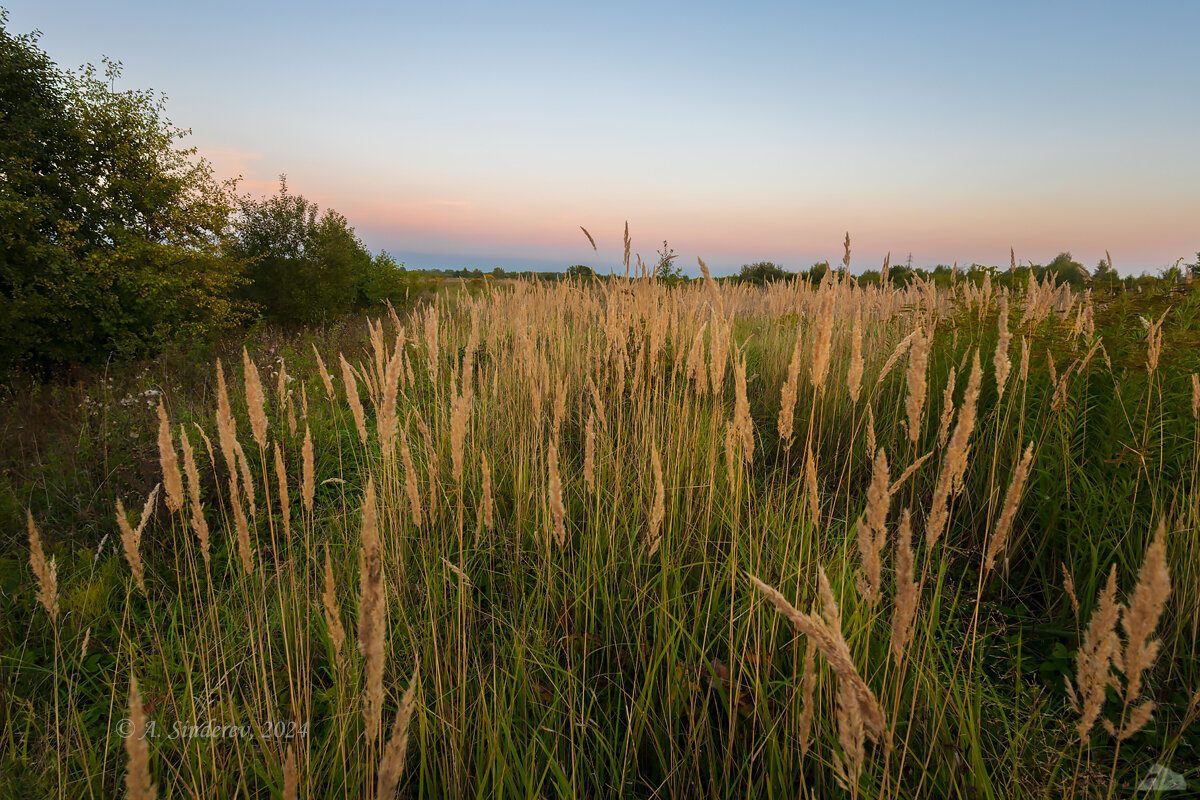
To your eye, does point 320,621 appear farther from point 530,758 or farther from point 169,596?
point 169,596

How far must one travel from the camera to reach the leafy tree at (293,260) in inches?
880

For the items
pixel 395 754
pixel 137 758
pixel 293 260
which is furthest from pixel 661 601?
pixel 293 260

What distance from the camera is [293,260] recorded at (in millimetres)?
22734

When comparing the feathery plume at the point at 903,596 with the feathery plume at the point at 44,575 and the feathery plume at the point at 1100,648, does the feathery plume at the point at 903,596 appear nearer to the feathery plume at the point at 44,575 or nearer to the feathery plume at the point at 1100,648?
the feathery plume at the point at 1100,648

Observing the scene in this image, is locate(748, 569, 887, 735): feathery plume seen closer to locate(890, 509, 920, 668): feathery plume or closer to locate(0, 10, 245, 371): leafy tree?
locate(890, 509, 920, 668): feathery plume

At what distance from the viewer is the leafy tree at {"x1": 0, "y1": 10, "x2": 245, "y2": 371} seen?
13398mm

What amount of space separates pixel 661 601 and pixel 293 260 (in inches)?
1035

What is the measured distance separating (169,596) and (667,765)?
260 centimetres

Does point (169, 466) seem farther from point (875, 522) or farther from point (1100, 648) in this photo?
point (1100, 648)

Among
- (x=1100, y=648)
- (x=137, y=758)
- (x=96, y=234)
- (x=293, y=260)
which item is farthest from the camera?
(x=293, y=260)

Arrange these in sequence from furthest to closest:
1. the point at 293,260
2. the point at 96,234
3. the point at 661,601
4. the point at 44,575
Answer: the point at 293,260, the point at 96,234, the point at 661,601, the point at 44,575

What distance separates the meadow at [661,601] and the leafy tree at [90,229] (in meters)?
15.0

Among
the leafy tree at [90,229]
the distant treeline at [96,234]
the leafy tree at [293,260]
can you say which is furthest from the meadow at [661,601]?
the leafy tree at [293,260]

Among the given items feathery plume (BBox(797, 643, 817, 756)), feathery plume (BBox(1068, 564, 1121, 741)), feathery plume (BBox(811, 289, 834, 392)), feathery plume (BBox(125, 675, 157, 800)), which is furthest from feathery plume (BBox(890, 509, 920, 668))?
feathery plume (BBox(125, 675, 157, 800))
